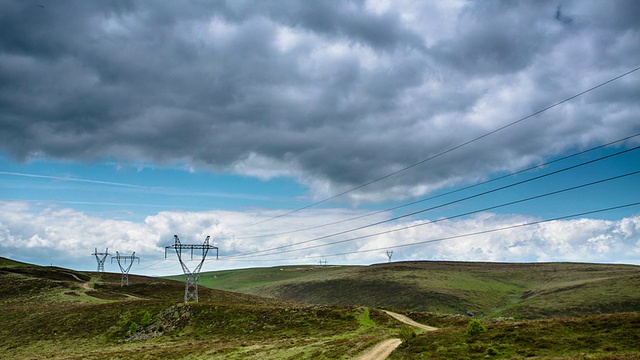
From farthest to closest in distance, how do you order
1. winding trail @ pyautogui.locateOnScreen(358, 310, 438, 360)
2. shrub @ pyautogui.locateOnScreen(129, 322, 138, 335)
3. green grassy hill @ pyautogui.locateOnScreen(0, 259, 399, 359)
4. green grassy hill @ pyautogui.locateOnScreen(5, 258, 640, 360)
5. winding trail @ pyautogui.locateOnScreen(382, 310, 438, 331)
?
shrub @ pyautogui.locateOnScreen(129, 322, 138, 335)
winding trail @ pyautogui.locateOnScreen(382, 310, 438, 331)
green grassy hill @ pyautogui.locateOnScreen(0, 259, 399, 359)
winding trail @ pyautogui.locateOnScreen(358, 310, 438, 360)
green grassy hill @ pyautogui.locateOnScreen(5, 258, 640, 360)

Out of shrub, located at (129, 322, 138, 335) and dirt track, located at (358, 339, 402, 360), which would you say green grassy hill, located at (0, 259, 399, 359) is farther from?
dirt track, located at (358, 339, 402, 360)

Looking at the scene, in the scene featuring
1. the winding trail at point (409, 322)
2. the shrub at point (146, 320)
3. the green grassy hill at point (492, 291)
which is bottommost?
the green grassy hill at point (492, 291)

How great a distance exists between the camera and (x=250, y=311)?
70062 mm

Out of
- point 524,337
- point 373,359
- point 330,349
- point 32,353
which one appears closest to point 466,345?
point 524,337

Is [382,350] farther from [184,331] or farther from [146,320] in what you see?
[146,320]

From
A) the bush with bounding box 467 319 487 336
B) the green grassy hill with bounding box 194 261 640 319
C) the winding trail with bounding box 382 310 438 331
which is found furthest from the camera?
the green grassy hill with bounding box 194 261 640 319

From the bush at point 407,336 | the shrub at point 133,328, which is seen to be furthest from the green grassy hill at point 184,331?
the bush at point 407,336

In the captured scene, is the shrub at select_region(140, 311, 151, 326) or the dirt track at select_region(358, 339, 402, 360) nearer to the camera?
the dirt track at select_region(358, 339, 402, 360)

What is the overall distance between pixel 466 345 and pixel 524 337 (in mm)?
4528

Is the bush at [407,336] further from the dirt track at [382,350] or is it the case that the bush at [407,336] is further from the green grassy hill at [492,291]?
the green grassy hill at [492,291]

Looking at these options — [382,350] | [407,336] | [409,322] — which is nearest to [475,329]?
[407,336]

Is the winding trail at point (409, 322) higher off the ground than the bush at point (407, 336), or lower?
lower

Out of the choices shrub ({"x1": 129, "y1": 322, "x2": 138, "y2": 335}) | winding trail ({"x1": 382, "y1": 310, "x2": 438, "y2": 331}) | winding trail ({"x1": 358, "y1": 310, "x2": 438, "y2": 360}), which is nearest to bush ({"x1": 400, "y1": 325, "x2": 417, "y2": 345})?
winding trail ({"x1": 358, "y1": 310, "x2": 438, "y2": 360})

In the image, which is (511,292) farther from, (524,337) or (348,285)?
(524,337)
